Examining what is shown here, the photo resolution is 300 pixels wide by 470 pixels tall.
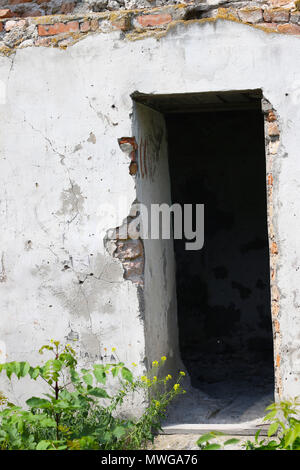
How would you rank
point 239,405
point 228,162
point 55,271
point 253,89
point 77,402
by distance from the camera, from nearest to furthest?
1. point 77,402
2. point 253,89
3. point 55,271
4. point 239,405
5. point 228,162

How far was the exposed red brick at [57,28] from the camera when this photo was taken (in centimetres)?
→ 398

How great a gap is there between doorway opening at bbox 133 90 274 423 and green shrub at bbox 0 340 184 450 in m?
1.94

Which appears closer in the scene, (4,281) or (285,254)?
(285,254)

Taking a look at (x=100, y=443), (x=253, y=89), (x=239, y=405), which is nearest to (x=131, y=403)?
(x=100, y=443)

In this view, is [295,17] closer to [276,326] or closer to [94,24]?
[94,24]

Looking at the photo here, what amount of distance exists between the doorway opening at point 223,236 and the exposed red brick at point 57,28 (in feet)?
7.33

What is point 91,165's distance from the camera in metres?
4.00

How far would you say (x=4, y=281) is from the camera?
416 cm

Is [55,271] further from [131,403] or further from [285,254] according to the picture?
[285,254]

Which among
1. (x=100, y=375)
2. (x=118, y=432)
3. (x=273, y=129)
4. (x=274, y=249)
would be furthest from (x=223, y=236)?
(x=100, y=375)

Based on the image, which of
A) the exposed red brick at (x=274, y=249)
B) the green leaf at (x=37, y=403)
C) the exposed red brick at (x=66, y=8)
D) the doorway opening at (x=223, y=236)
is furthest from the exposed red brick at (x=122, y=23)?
the doorway opening at (x=223, y=236)

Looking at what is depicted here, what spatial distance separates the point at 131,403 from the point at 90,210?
115cm

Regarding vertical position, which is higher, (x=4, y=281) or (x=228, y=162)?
(x=228, y=162)

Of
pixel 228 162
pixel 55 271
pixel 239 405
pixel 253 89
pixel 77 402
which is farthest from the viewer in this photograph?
pixel 228 162
